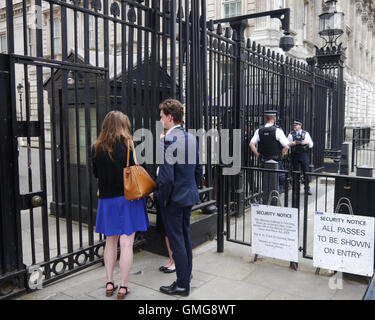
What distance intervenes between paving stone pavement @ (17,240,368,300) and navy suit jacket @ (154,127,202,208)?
995mm

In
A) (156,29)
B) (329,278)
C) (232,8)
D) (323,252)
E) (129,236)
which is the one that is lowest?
(329,278)

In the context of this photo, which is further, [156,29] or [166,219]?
[156,29]

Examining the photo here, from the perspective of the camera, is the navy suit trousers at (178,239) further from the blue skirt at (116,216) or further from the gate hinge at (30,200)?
the gate hinge at (30,200)

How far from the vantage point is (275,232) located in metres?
4.46

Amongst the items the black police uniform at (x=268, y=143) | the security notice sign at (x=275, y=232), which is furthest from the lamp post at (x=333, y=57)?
the security notice sign at (x=275, y=232)

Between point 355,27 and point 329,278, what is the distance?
45532mm

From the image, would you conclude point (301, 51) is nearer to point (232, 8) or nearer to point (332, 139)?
point (232, 8)

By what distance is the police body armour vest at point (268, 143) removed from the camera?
7609 mm

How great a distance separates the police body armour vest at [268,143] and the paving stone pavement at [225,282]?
3.22 meters

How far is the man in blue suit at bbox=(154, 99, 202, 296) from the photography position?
3.54m

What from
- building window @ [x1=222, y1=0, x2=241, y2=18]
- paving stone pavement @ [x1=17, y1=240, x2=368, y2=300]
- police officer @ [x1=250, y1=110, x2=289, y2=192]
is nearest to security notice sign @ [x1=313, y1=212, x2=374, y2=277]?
paving stone pavement @ [x1=17, y1=240, x2=368, y2=300]

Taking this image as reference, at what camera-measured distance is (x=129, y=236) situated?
3.69m
